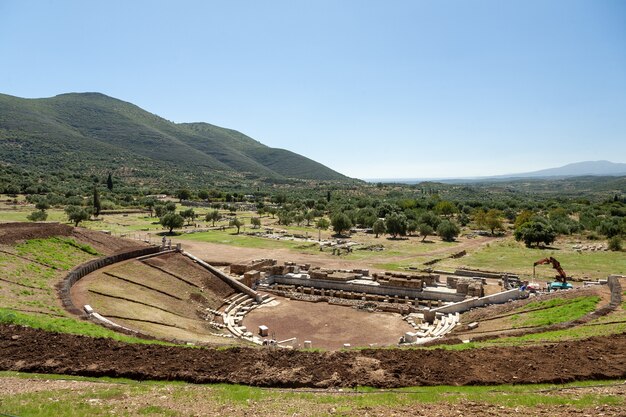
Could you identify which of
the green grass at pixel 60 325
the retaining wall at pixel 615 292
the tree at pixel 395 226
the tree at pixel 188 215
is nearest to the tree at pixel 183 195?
the tree at pixel 188 215

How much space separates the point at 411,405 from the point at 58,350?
13.3 m

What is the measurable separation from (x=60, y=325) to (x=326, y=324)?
20.2 meters

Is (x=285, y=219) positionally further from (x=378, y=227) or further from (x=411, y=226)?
(x=411, y=226)

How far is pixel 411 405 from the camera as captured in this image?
13688mm

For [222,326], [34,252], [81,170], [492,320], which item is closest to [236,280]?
[222,326]

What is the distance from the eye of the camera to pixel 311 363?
17.4 metres

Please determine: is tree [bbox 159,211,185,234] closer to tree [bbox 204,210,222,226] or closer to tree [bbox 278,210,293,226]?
tree [bbox 204,210,222,226]

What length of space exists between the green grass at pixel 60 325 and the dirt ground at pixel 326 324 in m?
13.1

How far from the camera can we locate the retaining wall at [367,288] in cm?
4212

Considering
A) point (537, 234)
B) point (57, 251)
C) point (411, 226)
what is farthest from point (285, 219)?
point (57, 251)

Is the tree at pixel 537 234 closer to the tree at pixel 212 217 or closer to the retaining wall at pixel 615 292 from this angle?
the retaining wall at pixel 615 292

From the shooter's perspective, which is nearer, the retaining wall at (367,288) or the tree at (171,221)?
the retaining wall at (367,288)

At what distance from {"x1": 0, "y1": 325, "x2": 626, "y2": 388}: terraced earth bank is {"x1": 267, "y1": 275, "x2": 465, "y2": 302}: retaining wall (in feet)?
75.2

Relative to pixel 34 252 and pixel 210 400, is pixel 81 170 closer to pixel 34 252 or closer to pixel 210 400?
pixel 34 252
